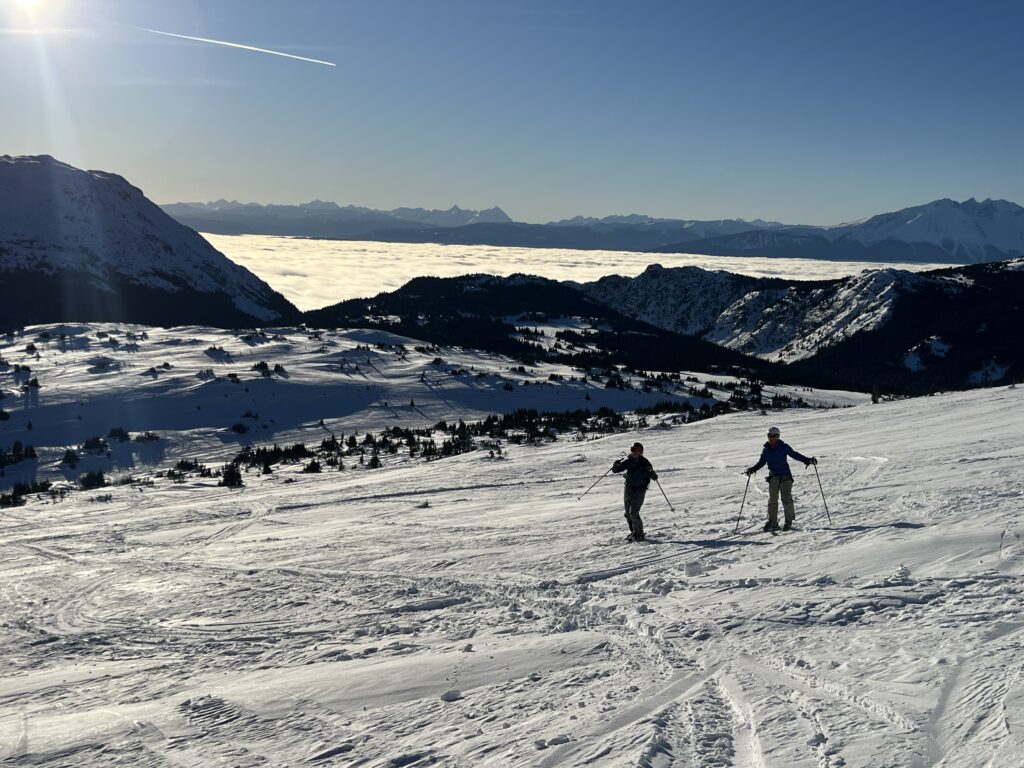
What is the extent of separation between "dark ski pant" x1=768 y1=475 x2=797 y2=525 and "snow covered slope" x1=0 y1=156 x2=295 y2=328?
121 meters

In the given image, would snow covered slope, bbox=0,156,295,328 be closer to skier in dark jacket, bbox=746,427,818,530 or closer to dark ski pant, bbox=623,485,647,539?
dark ski pant, bbox=623,485,647,539

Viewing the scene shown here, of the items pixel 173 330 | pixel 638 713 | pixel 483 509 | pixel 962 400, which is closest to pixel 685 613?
pixel 638 713

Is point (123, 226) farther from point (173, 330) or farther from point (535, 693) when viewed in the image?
point (535, 693)

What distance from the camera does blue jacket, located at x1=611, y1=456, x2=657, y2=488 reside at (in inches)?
426

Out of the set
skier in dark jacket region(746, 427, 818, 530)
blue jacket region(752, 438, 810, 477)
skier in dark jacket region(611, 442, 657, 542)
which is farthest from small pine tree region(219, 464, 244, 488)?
blue jacket region(752, 438, 810, 477)

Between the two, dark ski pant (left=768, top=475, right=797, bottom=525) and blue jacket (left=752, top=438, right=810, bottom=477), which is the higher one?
blue jacket (left=752, top=438, right=810, bottom=477)

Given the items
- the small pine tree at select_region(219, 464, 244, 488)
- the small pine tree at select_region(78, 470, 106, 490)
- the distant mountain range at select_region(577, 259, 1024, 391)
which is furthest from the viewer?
the distant mountain range at select_region(577, 259, 1024, 391)

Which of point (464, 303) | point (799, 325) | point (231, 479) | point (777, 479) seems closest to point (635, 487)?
point (777, 479)

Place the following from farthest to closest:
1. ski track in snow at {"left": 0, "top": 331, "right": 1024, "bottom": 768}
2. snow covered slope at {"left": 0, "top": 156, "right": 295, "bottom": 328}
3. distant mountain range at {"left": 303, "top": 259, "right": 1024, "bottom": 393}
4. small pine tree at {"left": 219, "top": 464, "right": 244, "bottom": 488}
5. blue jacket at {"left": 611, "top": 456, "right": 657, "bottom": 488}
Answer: snow covered slope at {"left": 0, "top": 156, "right": 295, "bottom": 328}, distant mountain range at {"left": 303, "top": 259, "right": 1024, "bottom": 393}, small pine tree at {"left": 219, "top": 464, "right": 244, "bottom": 488}, blue jacket at {"left": 611, "top": 456, "right": 657, "bottom": 488}, ski track in snow at {"left": 0, "top": 331, "right": 1024, "bottom": 768}

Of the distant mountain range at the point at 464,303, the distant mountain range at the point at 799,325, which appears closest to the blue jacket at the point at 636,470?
the distant mountain range at the point at 799,325

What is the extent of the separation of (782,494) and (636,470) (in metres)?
2.22

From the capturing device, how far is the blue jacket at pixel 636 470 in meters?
10.8

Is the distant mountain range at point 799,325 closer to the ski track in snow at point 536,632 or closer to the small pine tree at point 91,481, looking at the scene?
the small pine tree at point 91,481

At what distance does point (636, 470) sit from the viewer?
11016 millimetres
